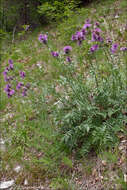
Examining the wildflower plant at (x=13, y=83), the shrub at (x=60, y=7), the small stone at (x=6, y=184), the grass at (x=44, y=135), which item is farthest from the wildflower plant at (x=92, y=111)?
the shrub at (x=60, y=7)

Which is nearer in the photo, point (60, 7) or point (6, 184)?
point (6, 184)

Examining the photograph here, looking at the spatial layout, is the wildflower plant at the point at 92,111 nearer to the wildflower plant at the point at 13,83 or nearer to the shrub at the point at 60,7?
the wildflower plant at the point at 13,83

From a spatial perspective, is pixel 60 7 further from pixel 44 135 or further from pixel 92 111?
pixel 44 135

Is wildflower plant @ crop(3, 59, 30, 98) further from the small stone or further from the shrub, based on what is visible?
the shrub

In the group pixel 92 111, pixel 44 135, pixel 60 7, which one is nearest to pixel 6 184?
pixel 44 135

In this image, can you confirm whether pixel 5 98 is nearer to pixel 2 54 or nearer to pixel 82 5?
pixel 2 54

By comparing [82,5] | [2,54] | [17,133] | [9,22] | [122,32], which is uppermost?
[82,5]

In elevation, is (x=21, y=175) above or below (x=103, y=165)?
below

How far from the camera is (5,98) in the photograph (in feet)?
15.0

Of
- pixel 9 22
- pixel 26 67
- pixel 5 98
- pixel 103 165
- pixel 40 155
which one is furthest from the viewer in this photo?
pixel 9 22

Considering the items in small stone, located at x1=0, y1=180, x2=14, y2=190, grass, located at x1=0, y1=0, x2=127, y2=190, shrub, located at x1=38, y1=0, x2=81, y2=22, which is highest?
shrub, located at x1=38, y1=0, x2=81, y2=22

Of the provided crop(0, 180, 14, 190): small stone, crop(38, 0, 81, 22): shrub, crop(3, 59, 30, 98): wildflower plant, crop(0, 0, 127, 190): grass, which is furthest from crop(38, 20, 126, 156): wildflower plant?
crop(38, 0, 81, 22): shrub

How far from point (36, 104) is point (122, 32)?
2.82m

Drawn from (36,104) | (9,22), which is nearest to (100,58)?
(36,104)
